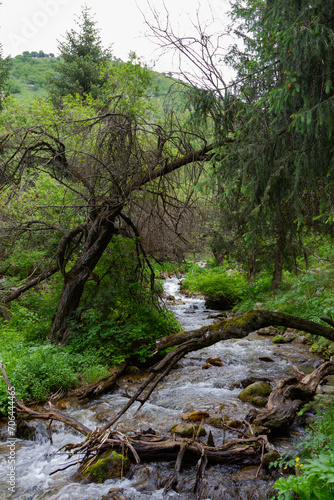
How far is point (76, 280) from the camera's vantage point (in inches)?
279

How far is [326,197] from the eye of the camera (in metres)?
4.20

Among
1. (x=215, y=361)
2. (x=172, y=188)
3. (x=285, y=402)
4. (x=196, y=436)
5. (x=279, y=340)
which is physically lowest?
(x=215, y=361)

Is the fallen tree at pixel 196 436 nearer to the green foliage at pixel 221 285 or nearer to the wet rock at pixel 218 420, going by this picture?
the wet rock at pixel 218 420

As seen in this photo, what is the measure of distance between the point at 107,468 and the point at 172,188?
4164 mm

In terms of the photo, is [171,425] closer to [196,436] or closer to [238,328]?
[196,436]

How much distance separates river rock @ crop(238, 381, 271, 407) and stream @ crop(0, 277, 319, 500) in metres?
0.17

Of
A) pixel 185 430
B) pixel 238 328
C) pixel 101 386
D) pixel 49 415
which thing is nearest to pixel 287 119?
pixel 238 328

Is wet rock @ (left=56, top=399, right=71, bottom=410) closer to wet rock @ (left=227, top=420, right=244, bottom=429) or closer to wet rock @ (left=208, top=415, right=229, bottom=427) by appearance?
wet rock @ (left=208, top=415, right=229, bottom=427)

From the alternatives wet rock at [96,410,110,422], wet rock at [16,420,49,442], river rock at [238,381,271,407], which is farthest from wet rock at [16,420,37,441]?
river rock at [238,381,271,407]

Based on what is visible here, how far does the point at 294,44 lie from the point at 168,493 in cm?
505

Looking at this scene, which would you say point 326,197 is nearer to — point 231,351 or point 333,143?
point 333,143

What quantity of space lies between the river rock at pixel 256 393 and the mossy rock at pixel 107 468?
2678 millimetres

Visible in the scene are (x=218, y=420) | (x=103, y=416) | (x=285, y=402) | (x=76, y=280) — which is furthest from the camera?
(x=76, y=280)

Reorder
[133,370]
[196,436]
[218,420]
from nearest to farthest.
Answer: [196,436]
[218,420]
[133,370]
